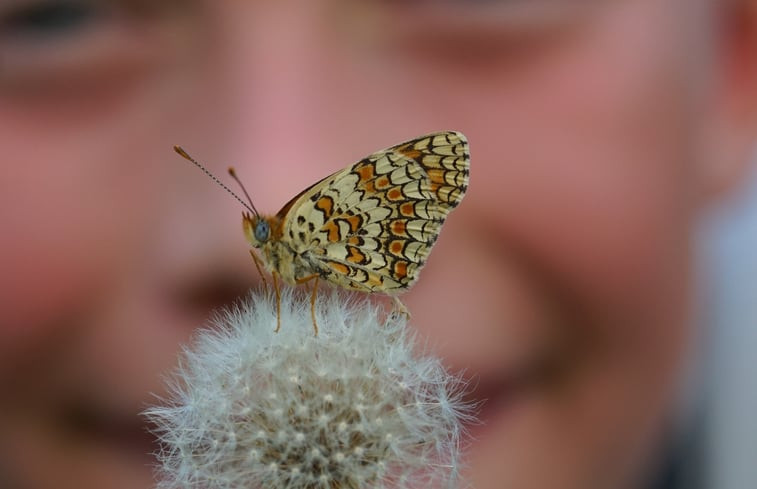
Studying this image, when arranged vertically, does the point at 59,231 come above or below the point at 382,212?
below

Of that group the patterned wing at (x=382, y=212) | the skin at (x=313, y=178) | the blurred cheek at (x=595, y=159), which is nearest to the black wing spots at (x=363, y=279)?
the patterned wing at (x=382, y=212)

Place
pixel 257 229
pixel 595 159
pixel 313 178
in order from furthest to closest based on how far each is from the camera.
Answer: pixel 595 159, pixel 313 178, pixel 257 229

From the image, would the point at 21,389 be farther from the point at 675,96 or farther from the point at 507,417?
the point at 675,96

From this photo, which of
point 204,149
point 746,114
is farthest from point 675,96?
point 204,149

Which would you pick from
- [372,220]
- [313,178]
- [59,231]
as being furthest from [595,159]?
[59,231]

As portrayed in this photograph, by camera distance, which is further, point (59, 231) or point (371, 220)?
point (59, 231)

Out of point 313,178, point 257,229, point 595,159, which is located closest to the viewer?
point 257,229

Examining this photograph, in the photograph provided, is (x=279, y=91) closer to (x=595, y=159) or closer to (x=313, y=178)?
(x=313, y=178)

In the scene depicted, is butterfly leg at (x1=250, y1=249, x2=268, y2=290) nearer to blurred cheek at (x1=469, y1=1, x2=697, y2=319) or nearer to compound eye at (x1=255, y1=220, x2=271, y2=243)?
compound eye at (x1=255, y1=220, x2=271, y2=243)

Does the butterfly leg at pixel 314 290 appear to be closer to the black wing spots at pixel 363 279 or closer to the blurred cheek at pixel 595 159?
the black wing spots at pixel 363 279
